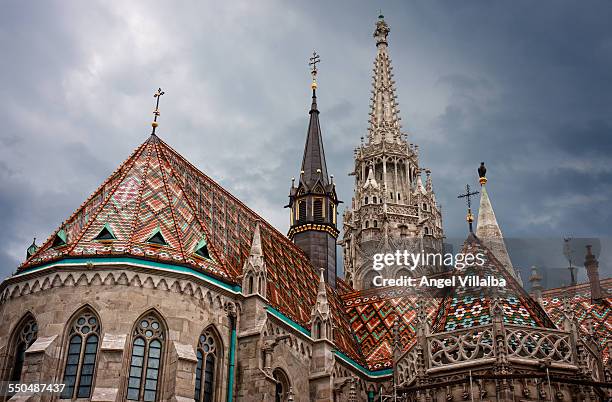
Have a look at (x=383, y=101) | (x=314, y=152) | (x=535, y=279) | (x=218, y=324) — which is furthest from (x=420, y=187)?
(x=218, y=324)

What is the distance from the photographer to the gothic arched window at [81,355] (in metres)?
17.3

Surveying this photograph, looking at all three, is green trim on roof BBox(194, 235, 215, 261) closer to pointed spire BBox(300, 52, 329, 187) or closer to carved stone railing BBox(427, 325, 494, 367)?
carved stone railing BBox(427, 325, 494, 367)

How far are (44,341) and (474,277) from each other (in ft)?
40.6

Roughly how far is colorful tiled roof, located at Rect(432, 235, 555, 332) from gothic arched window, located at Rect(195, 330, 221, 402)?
630 cm

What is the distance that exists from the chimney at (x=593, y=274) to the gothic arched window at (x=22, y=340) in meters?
18.9

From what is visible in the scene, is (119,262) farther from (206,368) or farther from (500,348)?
(500,348)

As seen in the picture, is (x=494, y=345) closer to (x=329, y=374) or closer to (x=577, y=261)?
→ (x=329, y=374)

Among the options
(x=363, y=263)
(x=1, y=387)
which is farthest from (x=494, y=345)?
(x=363, y=263)

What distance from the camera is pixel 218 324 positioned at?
1977 cm

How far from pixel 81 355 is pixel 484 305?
10956mm

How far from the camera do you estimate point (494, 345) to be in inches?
728

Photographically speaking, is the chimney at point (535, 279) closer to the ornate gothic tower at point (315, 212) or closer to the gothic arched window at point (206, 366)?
the ornate gothic tower at point (315, 212)

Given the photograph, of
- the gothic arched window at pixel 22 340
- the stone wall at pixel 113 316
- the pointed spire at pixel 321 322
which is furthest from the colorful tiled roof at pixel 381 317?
the gothic arched window at pixel 22 340

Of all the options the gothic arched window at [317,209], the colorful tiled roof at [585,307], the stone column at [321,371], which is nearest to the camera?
the stone column at [321,371]
